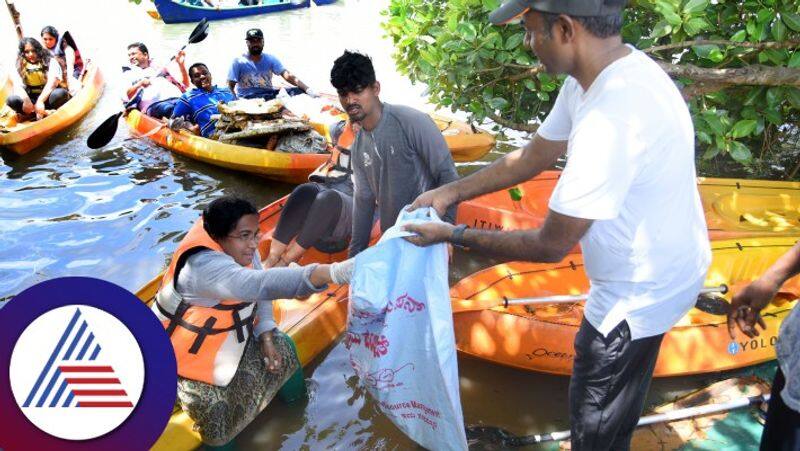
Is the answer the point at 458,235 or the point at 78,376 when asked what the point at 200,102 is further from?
the point at 78,376

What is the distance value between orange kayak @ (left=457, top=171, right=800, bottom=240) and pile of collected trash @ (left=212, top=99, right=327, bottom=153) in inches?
91.2

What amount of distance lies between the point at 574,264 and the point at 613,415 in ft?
8.23

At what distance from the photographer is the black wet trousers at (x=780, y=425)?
1758 mm

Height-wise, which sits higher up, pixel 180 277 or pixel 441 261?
pixel 441 261

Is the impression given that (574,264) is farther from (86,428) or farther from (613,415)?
(86,428)

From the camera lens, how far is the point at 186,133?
7.38 m

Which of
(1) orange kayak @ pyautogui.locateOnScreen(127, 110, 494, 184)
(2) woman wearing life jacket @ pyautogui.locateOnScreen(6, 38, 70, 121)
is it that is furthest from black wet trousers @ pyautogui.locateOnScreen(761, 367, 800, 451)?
(2) woman wearing life jacket @ pyautogui.locateOnScreen(6, 38, 70, 121)

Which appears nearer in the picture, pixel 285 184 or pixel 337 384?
pixel 337 384

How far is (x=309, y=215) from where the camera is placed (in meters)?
4.32

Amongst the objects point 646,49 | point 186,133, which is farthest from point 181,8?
point 646,49

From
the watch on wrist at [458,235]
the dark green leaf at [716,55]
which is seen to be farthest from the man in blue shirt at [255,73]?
the watch on wrist at [458,235]

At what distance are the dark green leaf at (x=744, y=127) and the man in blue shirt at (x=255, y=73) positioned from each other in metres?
5.52

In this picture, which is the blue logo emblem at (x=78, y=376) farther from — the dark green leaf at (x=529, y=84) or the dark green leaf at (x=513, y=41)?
the dark green leaf at (x=529, y=84)

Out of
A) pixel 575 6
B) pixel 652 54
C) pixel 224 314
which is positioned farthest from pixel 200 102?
pixel 575 6
